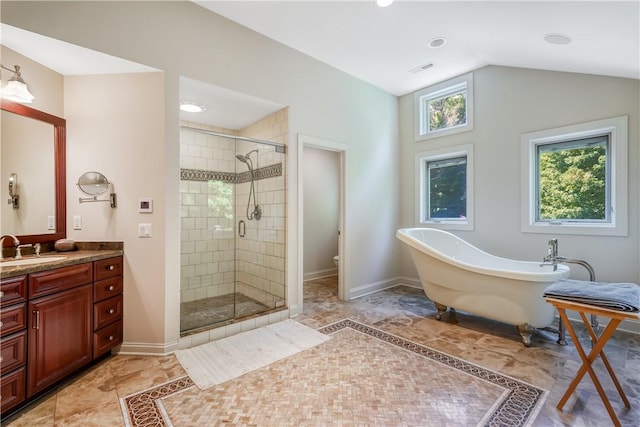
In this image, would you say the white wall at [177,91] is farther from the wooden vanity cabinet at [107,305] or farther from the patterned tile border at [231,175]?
the patterned tile border at [231,175]

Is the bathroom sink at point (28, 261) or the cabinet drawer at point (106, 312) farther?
Answer: the cabinet drawer at point (106, 312)

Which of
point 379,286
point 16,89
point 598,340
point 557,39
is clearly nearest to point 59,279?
point 16,89

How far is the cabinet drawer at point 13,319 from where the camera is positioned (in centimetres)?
157

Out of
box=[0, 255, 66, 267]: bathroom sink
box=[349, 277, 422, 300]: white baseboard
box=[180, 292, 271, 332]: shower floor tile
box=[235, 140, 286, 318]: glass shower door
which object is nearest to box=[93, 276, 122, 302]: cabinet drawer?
box=[0, 255, 66, 267]: bathroom sink

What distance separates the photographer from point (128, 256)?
2385 mm

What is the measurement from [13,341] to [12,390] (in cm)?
27

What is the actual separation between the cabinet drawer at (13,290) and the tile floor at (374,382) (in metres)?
0.66

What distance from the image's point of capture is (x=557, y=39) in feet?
7.52

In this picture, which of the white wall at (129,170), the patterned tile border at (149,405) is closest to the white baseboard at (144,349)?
the white wall at (129,170)

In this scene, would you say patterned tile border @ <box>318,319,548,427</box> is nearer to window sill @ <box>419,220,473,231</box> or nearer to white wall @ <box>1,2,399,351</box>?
white wall @ <box>1,2,399,351</box>

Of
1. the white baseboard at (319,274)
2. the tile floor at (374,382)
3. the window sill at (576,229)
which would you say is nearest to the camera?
the tile floor at (374,382)

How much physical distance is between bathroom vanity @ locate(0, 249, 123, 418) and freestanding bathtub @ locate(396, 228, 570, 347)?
2.77m

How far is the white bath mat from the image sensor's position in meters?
2.09

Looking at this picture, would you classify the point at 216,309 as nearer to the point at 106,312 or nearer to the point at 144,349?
the point at 144,349
